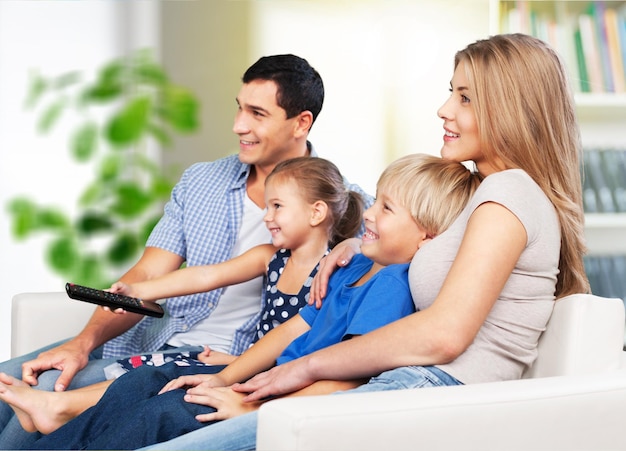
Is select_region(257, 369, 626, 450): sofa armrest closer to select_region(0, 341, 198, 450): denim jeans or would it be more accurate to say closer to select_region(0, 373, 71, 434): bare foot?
select_region(0, 373, 71, 434): bare foot

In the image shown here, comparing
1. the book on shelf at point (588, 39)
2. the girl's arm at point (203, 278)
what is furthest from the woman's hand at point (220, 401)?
the book on shelf at point (588, 39)

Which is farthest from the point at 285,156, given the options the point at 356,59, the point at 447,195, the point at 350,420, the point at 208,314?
the point at 356,59

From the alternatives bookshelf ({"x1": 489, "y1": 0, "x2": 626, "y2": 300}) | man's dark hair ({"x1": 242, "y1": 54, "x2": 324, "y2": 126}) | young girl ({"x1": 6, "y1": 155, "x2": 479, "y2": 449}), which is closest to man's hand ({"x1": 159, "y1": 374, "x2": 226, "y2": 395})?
young girl ({"x1": 6, "y1": 155, "x2": 479, "y2": 449})

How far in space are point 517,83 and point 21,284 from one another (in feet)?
9.10

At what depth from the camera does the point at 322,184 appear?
1.99m

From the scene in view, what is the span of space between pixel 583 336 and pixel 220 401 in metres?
0.62

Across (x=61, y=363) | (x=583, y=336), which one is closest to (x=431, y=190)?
(x=583, y=336)

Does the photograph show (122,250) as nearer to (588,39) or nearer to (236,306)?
(236,306)

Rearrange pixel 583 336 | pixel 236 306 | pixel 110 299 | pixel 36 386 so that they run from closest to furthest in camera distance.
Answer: pixel 583 336 → pixel 110 299 → pixel 36 386 → pixel 236 306

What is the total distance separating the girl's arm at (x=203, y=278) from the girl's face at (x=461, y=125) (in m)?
0.63

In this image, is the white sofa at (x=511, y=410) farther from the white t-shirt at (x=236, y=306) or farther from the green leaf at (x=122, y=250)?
the green leaf at (x=122, y=250)

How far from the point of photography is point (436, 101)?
394cm

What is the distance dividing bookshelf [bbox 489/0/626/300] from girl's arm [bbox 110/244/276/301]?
169 cm

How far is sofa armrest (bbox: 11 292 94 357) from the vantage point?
7.32 ft
